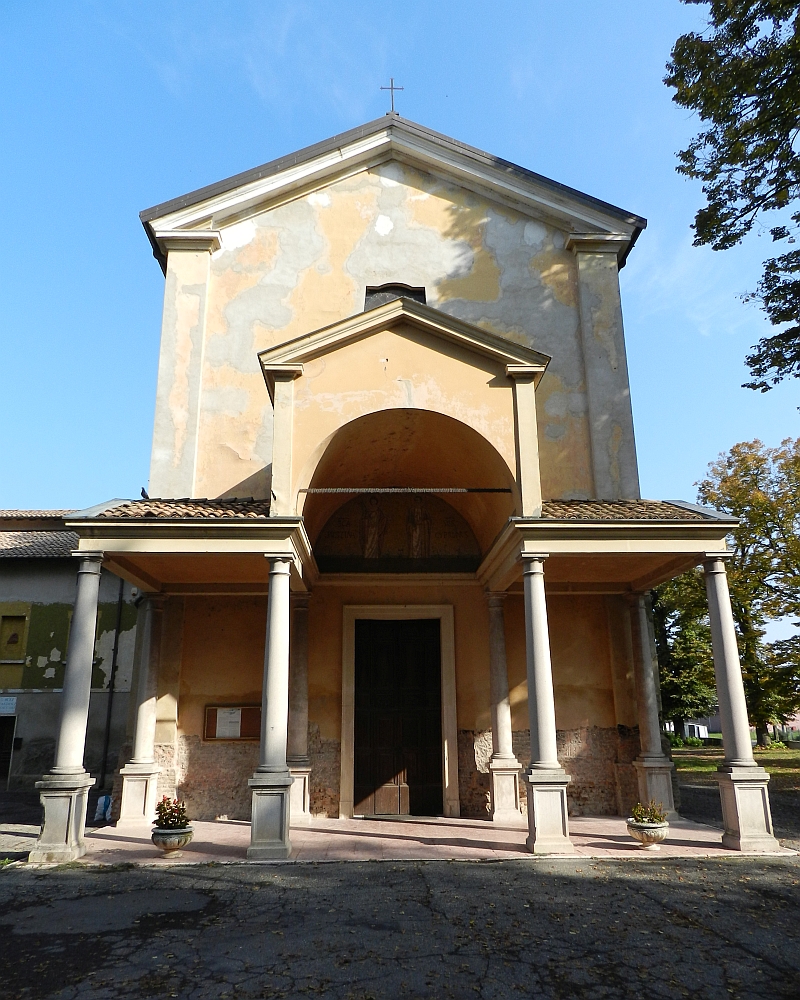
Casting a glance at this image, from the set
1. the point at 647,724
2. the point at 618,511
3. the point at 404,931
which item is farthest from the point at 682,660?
the point at 404,931

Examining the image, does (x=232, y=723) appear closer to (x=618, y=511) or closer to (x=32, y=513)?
(x=618, y=511)

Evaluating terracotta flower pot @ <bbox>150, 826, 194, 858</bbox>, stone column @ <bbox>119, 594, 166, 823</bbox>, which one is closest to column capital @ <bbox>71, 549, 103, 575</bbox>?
stone column @ <bbox>119, 594, 166, 823</bbox>

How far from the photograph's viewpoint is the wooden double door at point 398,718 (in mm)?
12000

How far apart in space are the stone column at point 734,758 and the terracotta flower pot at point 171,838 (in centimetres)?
654

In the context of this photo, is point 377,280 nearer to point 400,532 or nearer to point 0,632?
point 400,532

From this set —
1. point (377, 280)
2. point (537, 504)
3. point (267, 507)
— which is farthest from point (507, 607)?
point (377, 280)

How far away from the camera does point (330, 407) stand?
1015cm

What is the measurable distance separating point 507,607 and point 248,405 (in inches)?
227

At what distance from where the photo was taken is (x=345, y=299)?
13.4 metres

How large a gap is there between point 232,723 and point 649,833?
6444mm

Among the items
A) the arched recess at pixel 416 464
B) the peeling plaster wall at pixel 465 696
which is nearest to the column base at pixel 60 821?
the peeling plaster wall at pixel 465 696

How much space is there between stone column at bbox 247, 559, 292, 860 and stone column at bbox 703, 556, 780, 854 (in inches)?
214

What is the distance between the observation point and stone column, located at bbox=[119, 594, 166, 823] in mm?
10750

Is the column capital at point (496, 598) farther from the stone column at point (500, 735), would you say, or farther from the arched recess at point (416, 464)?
the arched recess at point (416, 464)
